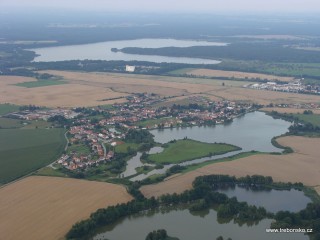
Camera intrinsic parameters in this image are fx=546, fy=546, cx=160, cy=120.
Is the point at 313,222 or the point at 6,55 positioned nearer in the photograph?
the point at 313,222

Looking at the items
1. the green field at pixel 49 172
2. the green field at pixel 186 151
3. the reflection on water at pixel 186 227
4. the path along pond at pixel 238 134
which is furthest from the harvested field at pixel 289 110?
the reflection on water at pixel 186 227

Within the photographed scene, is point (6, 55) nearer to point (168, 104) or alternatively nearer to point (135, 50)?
point (135, 50)

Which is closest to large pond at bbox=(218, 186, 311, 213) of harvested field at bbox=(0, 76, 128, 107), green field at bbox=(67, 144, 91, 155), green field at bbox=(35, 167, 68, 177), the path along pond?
the path along pond

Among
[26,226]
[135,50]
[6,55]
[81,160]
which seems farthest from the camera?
[135,50]

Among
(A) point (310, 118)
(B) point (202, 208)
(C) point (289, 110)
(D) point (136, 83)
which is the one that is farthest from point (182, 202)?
(D) point (136, 83)

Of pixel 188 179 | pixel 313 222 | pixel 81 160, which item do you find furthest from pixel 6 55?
pixel 313 222

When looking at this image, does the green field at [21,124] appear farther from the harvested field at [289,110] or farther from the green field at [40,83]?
the harvested field at [289,110]
